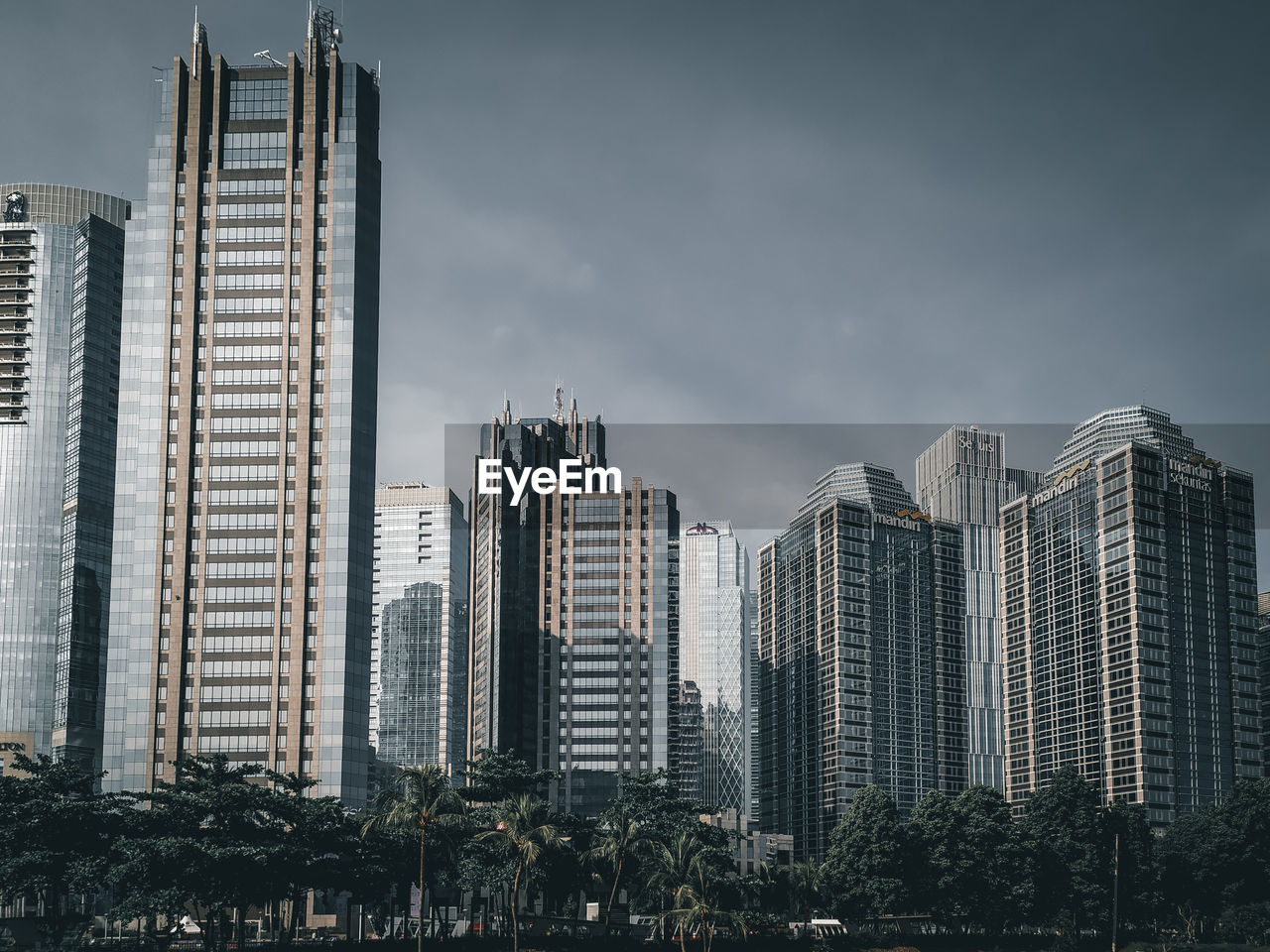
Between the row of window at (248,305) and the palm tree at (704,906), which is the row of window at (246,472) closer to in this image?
the row of window at (248,305)

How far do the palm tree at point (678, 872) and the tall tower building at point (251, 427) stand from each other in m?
60.1

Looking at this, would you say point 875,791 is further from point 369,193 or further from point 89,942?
point 369,193

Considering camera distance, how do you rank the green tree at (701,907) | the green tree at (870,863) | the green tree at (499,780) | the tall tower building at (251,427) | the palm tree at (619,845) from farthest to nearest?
the tall tower building at (251,427) → the green tree at (870,863) → the green tree at (499,780) → the palm tree at (619,845) → the green tree at (701,907)

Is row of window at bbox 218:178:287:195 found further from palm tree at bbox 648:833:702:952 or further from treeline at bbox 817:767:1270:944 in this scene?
treeline at bbox 817:767:1270:944

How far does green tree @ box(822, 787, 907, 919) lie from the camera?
143 metres

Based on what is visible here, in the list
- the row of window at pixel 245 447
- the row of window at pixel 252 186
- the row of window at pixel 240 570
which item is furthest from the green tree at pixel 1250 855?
the row of window at pixel 252 186

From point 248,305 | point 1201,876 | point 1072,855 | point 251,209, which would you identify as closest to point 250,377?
point 248,305

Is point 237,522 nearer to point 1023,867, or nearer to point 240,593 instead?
point 240,593

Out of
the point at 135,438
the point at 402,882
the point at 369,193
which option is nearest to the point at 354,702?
the point at 135,438

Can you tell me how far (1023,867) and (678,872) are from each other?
151ft

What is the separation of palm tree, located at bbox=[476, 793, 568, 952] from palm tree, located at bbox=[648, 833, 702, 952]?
29.6ft

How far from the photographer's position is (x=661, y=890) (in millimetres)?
117125

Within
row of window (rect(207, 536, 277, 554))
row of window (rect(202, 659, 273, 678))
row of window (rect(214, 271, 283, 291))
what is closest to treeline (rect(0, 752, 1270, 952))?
row of window (rect(202, 659, 273, 678))

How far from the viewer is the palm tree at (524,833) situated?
110062mm
